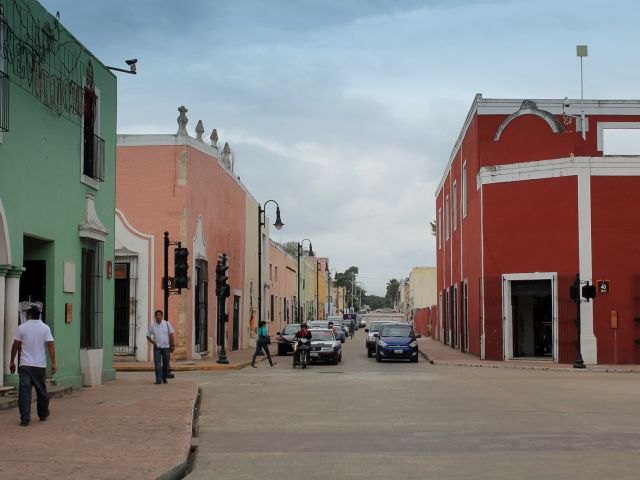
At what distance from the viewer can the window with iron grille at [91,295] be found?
A: 1939 centimetres

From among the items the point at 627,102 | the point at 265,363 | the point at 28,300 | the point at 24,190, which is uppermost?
the point at 627,102

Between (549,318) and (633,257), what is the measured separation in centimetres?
429

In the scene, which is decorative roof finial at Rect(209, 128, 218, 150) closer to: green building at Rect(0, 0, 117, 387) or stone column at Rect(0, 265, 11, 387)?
green building at Rect(0, 0, 117, 387)

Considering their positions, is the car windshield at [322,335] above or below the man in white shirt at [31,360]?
below

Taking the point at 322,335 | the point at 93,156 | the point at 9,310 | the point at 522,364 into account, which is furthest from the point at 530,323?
the point at 9,310

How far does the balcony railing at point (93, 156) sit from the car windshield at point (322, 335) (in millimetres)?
14454

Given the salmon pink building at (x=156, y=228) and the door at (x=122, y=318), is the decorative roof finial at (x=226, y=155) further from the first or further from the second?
the door at (x=122, y=318)

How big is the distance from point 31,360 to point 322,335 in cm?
2113

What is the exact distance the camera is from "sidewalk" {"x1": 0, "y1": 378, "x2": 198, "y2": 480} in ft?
29.3

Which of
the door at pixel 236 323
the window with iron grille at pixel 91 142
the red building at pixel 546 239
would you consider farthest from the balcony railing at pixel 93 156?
the door at pixel 236 323

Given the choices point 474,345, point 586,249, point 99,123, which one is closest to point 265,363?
point 474,345

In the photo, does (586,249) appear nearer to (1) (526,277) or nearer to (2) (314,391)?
(1) (526,277)

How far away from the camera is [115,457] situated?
973cm

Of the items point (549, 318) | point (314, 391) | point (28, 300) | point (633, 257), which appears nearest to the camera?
point (28, 300)
